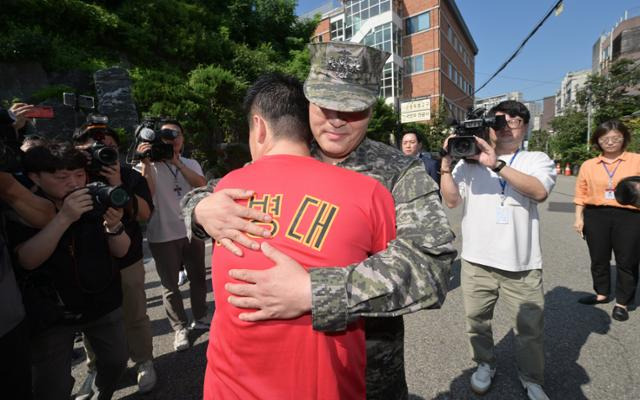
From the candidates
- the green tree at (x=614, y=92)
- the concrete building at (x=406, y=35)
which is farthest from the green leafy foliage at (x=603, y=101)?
the concrete building at (x=406, y=35)

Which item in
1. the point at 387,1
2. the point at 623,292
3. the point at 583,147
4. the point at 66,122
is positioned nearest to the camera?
the point at 623,292

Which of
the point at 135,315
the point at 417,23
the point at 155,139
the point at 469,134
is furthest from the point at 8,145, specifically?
the point at 417,23

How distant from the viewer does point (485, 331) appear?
2590 millimetres

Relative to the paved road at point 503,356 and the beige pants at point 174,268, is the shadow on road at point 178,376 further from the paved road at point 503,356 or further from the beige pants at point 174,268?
the beige pants at point 174,268

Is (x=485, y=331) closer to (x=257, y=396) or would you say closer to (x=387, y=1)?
(x=257, y=396)

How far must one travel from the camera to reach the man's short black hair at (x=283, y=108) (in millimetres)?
1188

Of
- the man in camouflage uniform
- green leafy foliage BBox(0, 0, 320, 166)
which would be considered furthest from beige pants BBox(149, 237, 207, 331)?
green leafy foliage BBox(0, 0, 320, 166)

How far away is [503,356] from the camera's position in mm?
2967

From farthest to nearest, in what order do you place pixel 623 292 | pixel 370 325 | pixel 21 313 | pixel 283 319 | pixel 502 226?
pixel 623 292 < pixel 502 226 < pixel 21 313 < pixel 370 325 < pixel 283 319

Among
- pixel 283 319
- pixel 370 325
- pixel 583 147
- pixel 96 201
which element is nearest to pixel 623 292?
pixel 370 325

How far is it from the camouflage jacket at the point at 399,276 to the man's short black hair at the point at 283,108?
0.45 metres

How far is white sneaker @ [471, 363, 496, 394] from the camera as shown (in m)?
2.51

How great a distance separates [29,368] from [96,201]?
2.99ft

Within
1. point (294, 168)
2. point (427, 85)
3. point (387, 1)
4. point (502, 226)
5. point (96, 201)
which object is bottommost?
point (502, 226)
